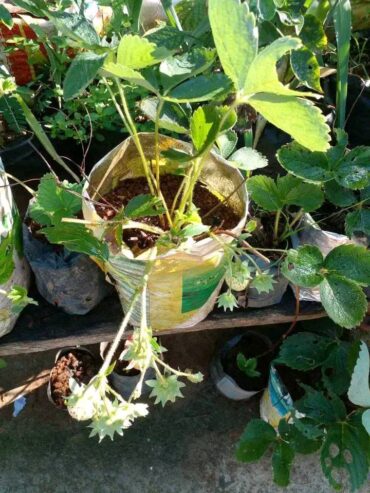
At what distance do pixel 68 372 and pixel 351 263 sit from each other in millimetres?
847

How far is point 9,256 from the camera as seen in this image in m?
0.94

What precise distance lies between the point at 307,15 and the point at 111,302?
28.5 inches

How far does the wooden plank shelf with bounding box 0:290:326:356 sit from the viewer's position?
1.12 m

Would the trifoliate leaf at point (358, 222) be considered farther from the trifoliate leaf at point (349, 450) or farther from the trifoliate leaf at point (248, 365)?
the trifoliate leaf at point (248, 365)

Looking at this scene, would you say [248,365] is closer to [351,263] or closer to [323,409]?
[323,409]

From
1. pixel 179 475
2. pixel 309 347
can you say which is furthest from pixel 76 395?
pixel 179 475

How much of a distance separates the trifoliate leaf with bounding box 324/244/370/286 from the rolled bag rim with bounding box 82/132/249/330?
18cm

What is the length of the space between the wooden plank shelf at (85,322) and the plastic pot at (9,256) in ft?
0.13

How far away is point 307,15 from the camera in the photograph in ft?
3.13

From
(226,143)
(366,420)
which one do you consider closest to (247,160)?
(226,143)

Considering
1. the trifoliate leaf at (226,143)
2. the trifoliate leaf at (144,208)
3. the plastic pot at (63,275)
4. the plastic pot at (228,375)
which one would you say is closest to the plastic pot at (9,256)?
the plastic pot at (63,275)

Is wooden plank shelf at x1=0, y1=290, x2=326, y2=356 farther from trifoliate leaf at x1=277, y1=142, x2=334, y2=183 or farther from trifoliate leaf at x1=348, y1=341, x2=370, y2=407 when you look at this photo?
trifoliate leaf at x1=277, y1=142, x2=334, y2=183

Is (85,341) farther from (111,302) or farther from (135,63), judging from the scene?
(135,63)

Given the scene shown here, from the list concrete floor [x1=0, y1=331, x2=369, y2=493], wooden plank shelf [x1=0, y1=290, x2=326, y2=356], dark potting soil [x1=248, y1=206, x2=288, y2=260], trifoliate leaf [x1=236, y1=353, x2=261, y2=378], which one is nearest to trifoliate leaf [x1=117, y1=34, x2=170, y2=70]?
dark potting soil [x1=248, y1=206, x2=288, y2=260]
